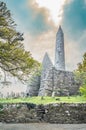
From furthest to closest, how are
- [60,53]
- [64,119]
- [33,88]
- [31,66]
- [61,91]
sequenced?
1. [60,53]
2. [33,88]
3. [61,91]
4. [31,66]
5. [64,119]

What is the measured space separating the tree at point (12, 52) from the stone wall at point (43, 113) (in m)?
3.05

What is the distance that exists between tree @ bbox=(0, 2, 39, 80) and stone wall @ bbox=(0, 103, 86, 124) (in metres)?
3.05

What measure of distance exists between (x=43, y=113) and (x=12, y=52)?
5851mm

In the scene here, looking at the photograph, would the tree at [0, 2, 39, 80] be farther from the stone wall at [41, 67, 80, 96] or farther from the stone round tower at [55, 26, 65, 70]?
the stone round tower at [55, 26, 65, 70]

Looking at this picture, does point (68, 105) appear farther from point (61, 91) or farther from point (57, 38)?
point (57, 38)

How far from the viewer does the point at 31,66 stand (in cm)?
2581

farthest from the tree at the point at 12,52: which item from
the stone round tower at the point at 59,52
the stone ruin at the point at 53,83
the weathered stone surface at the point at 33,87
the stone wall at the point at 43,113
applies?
the stone round tower at the point at 59,52

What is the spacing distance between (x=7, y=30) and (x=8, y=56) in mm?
2229

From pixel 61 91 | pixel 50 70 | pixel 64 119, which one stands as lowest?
pixel 64 119

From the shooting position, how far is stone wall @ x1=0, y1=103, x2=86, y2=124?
23406 millimetres

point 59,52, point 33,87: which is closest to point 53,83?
point 33,87

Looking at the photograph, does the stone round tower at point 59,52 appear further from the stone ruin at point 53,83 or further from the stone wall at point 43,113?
the stone wall at point 43,113

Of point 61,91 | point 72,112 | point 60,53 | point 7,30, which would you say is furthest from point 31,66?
point 60,53

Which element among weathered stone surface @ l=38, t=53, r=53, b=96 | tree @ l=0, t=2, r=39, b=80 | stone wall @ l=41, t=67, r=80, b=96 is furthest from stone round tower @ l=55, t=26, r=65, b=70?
tree @ l=0, t=2, r=39, b=80
